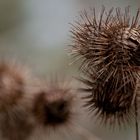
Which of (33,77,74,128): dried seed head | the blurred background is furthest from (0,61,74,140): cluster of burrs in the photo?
the blurred background

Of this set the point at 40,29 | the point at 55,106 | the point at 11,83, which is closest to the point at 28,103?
the point at 11,83

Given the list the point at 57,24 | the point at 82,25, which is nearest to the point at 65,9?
the point at 57,24

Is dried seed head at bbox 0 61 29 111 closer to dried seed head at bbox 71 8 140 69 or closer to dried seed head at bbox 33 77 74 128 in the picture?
dried seed head at bbox 33 77 74 128

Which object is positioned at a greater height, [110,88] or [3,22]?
[3,22]

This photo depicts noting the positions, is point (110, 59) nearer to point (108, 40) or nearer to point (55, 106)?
point (108, 40)

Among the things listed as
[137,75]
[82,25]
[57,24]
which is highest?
[57,24]

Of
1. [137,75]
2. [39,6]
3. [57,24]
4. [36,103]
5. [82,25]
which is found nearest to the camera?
[137,75]

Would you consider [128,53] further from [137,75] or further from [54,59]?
[54,59]
